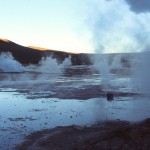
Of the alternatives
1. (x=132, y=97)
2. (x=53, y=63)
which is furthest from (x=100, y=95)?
(x=53, y=63)

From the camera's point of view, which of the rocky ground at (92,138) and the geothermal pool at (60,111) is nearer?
the rocky ground at (92,138)

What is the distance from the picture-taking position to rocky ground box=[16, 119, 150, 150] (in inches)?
529

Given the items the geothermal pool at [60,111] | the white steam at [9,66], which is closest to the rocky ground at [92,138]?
the geothermal pool at [60,111]

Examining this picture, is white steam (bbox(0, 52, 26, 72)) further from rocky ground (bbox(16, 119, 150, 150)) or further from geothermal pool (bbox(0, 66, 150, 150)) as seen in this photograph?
rocky ground (bbox(16, 119, 150, 150))

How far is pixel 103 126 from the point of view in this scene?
18141 millimetres

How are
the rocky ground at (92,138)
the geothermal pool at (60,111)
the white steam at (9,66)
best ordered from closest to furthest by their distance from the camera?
the rocky ground at (92,138) → the geothermal pool at (60,111) → the white steam at (9,66)

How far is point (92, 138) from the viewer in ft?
49.9

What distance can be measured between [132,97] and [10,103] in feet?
29.6

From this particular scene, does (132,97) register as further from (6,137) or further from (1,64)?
(1,64)

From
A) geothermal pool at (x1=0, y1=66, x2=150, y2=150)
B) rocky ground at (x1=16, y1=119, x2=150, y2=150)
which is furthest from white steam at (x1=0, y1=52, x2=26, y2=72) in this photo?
rocky ground at (x1=16, y1=119, x2=150, y2=150)

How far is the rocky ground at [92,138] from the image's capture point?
13445mm

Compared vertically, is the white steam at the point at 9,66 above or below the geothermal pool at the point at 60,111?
above

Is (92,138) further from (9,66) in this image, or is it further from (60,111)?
(9,66)

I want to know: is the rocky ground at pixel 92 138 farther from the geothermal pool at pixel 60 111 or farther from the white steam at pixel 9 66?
the white steam at pixel 9 66
